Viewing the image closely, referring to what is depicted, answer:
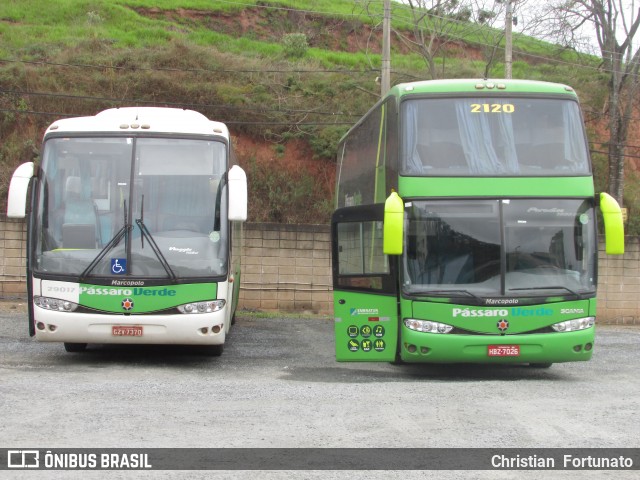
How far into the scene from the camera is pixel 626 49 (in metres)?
29.4

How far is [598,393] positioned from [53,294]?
23.0ft

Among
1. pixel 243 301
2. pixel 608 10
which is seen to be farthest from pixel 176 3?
pixel 243 301

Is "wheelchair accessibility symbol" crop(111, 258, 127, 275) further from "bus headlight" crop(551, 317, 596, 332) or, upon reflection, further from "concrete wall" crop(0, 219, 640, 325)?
"concrete wall" crop(0, 219, 640, 325)

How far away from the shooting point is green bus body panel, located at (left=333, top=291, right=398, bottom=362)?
10.6m

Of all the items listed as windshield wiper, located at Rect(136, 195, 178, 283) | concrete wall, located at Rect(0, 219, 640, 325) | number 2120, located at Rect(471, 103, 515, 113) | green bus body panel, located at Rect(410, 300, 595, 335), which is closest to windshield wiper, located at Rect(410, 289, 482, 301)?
green bus body panel, located at Rect(410, 300, 595, 335)

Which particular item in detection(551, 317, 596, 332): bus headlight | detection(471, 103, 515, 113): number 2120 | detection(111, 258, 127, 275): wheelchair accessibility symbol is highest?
detection(471, 103, 515, 113): number 2120

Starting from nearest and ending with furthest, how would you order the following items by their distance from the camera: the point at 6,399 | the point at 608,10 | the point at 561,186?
the point at 6,399, the point at 561,186, the point at 608,10

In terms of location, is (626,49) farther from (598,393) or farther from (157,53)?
(598,393)

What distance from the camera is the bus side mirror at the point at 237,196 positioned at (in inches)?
425

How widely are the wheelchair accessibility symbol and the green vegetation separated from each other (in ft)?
48.3

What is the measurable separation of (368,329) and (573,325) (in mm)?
2667

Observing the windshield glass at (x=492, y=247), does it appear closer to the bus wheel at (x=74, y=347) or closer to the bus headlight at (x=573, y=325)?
the bus headlight at (x=573, y=325)

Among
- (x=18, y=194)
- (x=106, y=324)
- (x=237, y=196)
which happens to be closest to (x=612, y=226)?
(x=237, y=196)

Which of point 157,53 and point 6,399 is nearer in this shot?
point 6,399
